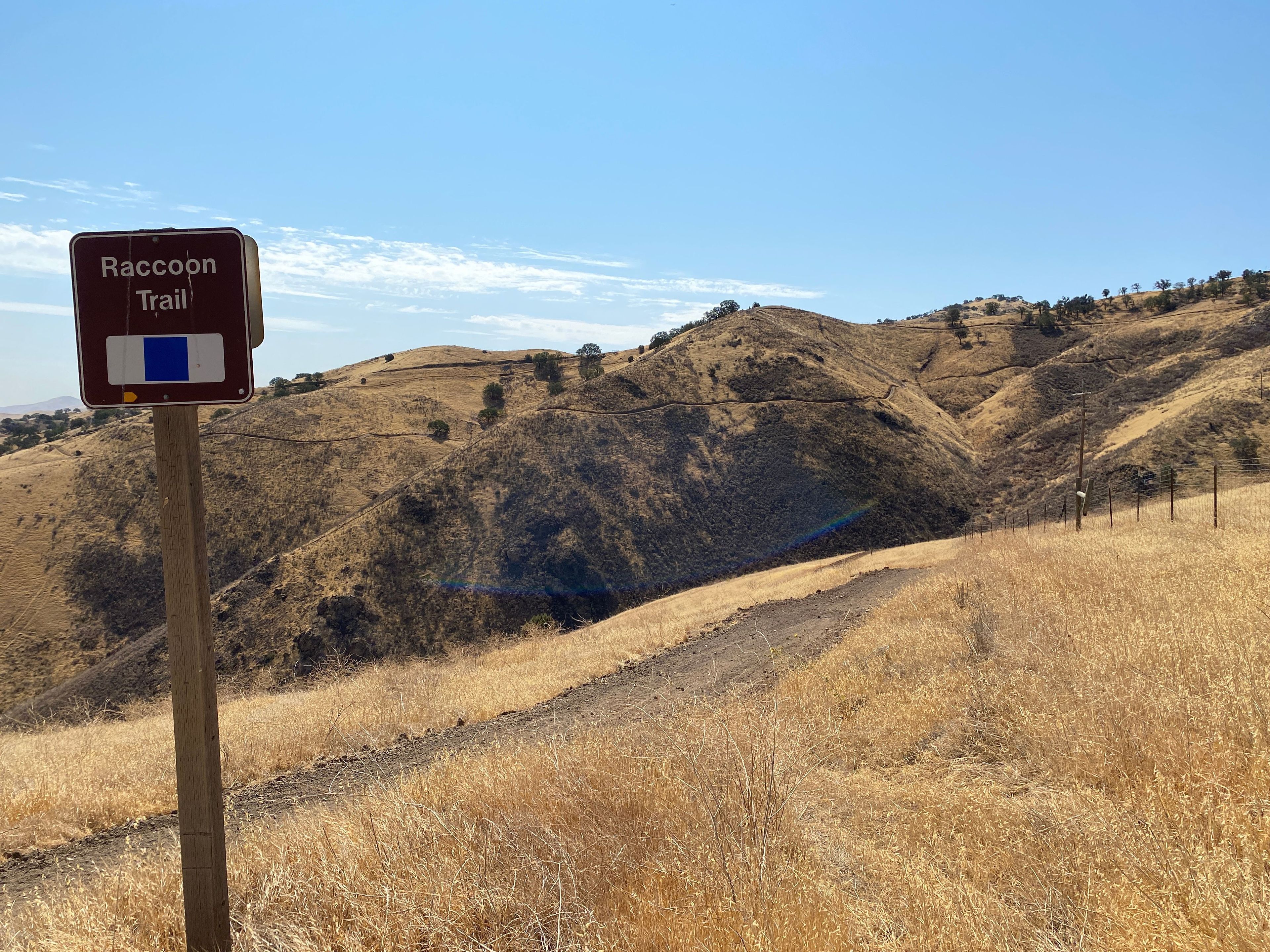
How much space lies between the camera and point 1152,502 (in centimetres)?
2406

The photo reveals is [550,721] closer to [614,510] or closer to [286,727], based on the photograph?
[286,727]

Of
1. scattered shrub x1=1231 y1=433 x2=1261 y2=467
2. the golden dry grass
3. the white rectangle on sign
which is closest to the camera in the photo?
the white rectangle on sign

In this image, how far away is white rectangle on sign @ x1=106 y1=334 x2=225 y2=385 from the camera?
271 centimetres

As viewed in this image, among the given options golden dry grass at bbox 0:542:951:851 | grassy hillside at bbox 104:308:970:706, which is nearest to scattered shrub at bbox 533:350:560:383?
grassy hillside at bbox 104:308:970:706

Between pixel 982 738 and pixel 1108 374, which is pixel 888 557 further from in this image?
pixel 1108 374

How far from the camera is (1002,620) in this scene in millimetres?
7539

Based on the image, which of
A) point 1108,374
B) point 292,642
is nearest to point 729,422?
point 292,642

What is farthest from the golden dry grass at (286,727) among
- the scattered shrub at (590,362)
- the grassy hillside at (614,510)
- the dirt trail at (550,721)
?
the scattered shrub at (590,362)

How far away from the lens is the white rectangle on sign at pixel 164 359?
8.88 ft

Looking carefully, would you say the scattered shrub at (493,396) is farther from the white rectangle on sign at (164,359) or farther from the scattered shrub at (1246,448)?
the white rectangle on sign at (164,359)

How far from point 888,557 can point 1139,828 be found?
2248cm

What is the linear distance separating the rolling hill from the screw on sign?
27877 mm

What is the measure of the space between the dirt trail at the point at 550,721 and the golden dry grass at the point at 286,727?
0.32m

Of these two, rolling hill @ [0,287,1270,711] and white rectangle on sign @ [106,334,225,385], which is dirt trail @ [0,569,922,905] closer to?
white rectangle on sign @ [106,334,225,385]
